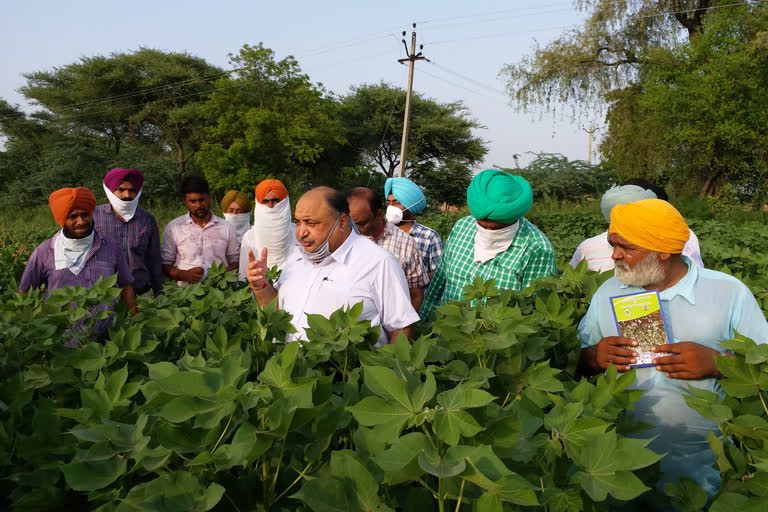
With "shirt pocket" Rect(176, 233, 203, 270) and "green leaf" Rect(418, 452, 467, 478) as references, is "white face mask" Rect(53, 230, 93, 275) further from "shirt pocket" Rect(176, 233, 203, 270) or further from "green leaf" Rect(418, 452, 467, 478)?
"green leaf" Rect(418, 452, 467, 478)

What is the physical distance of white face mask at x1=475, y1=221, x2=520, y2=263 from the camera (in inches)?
139

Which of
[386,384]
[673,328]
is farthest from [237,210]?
[386,384]

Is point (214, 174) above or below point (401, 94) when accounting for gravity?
below

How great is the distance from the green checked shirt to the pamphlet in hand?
1257mm

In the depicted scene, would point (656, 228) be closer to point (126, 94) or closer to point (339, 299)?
point (339, 299)

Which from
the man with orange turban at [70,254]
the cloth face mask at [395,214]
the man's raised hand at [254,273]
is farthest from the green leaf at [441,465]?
the cloth face mask at [395,214]

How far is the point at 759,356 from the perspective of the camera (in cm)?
146

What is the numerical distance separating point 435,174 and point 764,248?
129ft

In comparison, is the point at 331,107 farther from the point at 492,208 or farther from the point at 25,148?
the point at 492,208

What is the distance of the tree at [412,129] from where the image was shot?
45062mm

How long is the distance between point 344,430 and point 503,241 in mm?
2476

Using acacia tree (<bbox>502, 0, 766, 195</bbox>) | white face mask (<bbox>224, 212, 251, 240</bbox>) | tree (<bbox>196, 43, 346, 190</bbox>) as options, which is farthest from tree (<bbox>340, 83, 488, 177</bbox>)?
white face mask (<bbox>224, 212, 251, 240</bbox>)

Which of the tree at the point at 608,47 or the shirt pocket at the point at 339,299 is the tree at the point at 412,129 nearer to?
the tree at the point at 608,47

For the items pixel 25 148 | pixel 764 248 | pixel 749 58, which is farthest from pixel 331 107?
pixel 764 248
